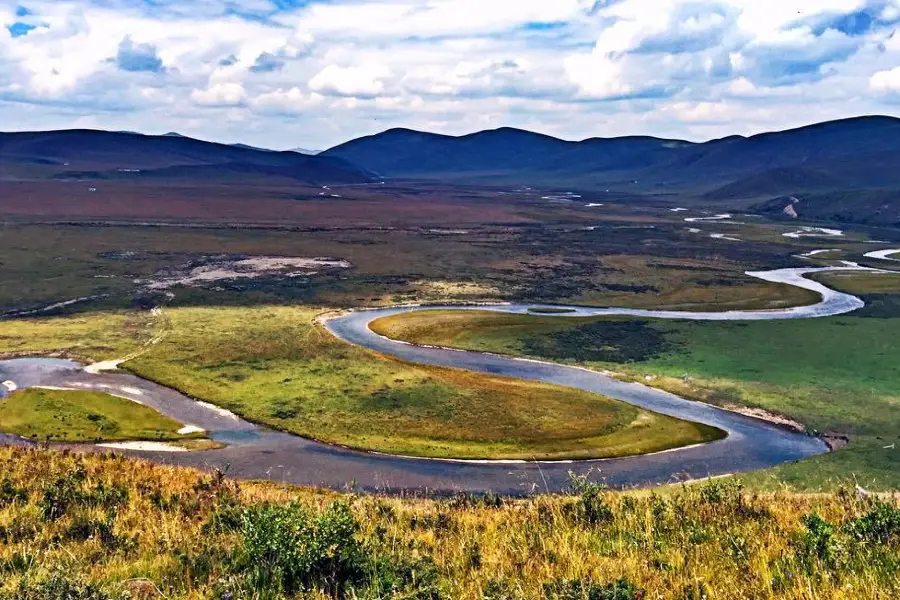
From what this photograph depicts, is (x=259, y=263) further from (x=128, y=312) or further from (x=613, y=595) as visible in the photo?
(x=613, y=595)

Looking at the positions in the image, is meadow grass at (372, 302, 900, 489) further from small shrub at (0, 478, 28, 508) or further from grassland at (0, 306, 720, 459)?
small shrub at (0, 478, 28, 508)

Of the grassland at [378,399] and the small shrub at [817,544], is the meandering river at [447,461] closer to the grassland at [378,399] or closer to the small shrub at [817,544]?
the grassland at [378,399]

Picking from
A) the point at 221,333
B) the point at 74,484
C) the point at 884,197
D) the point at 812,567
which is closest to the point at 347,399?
the point at 221,333

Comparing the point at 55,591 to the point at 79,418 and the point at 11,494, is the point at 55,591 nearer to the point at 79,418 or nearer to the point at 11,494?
the point at 11,494

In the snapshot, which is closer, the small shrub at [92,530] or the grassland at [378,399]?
the small shrub at [92,530]

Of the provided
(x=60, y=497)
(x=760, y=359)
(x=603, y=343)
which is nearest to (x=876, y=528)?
(x=60, y=497)

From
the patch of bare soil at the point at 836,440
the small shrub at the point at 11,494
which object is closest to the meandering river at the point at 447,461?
the patch of bare soil at the point at 836,440
